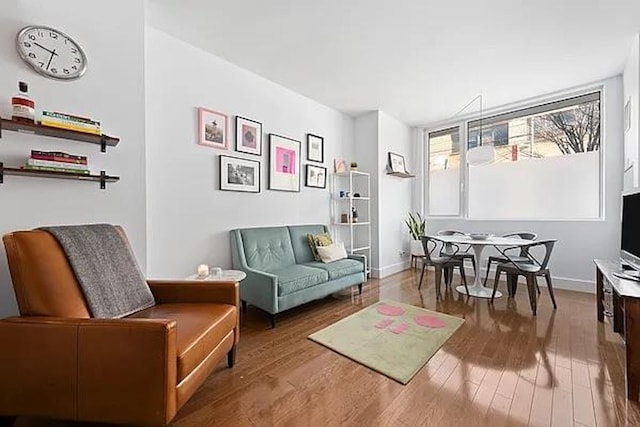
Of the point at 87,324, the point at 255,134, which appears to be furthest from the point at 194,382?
the point at 255,134

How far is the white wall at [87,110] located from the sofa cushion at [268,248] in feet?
3.60

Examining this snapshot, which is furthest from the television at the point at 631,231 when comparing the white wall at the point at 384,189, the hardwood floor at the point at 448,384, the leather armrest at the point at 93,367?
the leather armrest at the point at 93,367

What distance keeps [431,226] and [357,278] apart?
245 cm

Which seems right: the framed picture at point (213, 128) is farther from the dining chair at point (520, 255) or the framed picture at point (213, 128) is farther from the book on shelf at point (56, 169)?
the dining chair at point (520, 255)

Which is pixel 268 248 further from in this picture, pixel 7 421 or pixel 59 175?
pixel 7 421

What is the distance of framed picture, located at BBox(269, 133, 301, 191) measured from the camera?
376 cm

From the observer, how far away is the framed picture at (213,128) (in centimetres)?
304

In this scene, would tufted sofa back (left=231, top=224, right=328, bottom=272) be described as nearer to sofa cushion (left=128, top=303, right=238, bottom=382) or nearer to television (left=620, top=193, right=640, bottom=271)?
sofa cushion (left=128, top=303, right=238, bottom=382)

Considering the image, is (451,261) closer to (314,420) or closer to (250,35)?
(314,420)

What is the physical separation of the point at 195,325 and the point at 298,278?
1439 mm

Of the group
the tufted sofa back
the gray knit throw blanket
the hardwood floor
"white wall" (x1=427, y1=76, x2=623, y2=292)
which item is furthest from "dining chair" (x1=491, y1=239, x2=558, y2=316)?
the gray knit throw blanket

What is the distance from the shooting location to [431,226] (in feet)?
18.0

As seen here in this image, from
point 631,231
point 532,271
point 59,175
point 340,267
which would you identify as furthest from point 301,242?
point 631,231

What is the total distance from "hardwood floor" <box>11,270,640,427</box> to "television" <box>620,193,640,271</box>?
70 cm
